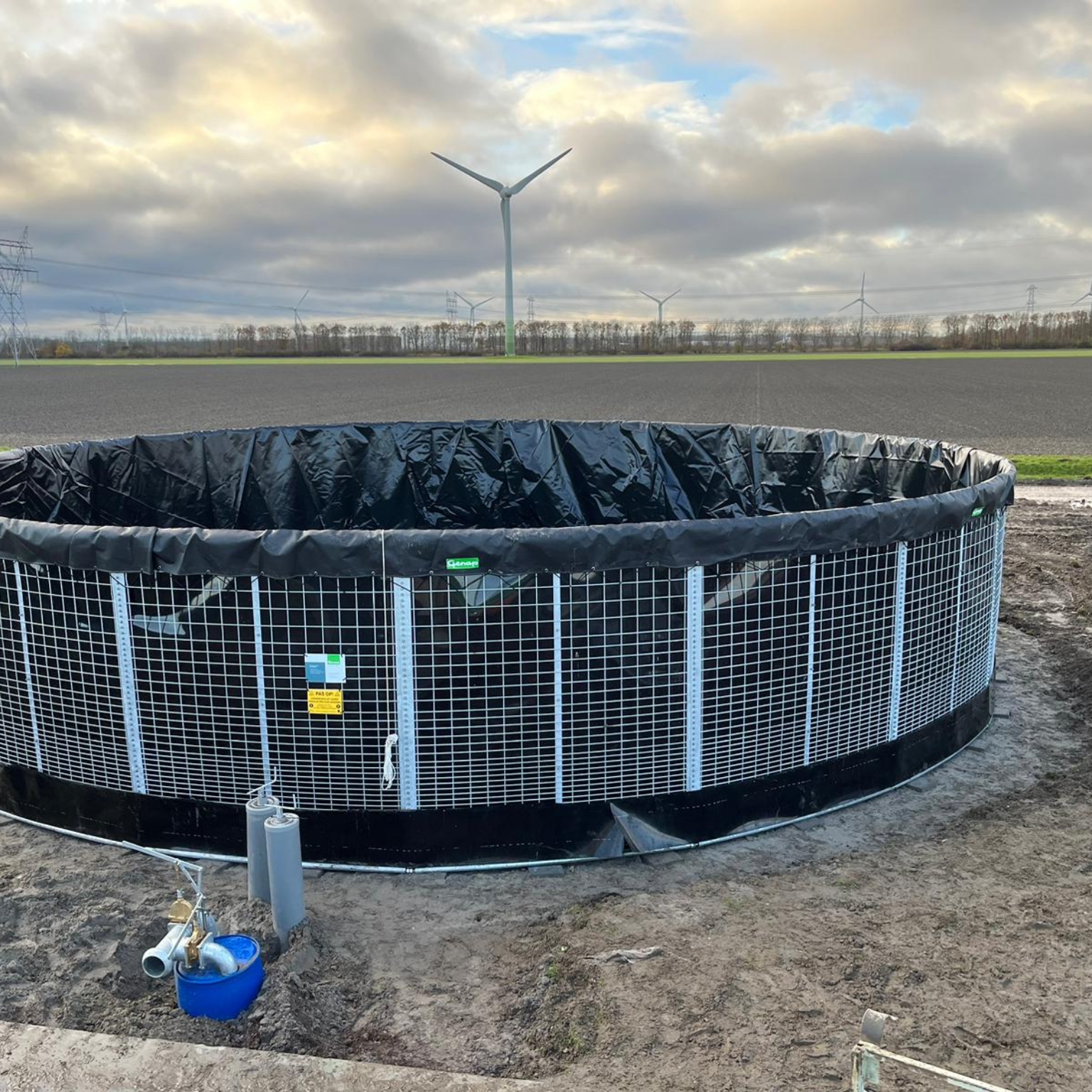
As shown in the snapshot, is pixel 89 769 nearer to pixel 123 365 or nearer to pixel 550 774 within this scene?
pixel 550 774

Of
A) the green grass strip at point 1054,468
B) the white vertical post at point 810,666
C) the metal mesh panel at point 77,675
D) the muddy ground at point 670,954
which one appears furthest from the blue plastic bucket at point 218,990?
the green grass strip at point 1054,468

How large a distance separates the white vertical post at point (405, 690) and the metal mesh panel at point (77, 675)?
131 centimetres

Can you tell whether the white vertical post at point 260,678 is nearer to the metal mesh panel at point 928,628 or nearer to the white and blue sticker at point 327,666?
the white and blue sticker at point 327,666

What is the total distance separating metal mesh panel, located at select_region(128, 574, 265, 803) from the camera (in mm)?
4266

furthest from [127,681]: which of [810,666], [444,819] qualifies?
[810,666]

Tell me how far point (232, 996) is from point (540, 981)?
3.46ft

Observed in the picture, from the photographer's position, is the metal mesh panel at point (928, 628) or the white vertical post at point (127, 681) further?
the metal mesh panel at point (928, 628)

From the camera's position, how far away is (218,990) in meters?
3.31

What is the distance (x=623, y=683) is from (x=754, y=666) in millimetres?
641

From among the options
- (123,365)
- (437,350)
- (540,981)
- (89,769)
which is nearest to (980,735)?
(540,981)

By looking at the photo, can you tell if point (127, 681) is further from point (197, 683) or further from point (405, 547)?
point (405, 547)

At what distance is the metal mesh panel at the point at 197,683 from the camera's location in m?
4.27

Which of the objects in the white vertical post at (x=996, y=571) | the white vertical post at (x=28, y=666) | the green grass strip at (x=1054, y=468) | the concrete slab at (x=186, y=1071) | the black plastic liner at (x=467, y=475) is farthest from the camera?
the green grass strip at (x=1054, y=468)

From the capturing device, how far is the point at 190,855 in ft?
14.9
